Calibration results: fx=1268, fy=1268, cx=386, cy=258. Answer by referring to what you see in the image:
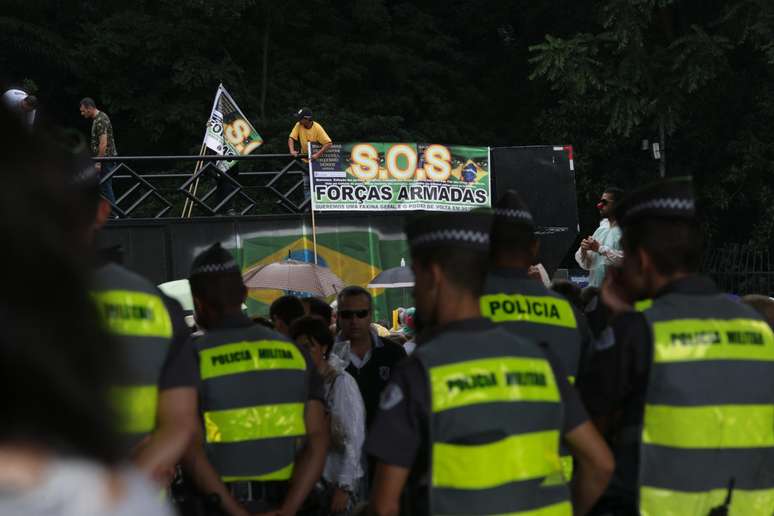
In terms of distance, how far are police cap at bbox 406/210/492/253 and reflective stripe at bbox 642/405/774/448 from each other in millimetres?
716

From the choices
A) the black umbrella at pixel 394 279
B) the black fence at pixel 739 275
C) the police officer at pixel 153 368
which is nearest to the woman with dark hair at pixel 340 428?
the police officer at pixel 153 368

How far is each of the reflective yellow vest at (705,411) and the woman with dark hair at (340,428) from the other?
92.6 inches

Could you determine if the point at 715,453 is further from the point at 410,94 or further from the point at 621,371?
the point at 410,94

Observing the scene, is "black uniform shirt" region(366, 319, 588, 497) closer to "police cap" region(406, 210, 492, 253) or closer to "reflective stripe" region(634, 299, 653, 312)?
"police cap" region(406, 210, 492, 253)

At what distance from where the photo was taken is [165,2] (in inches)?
1158

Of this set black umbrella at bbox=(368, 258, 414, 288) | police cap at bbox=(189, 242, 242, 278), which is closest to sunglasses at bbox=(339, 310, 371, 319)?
police cap at bbox=(189, 242, 242, 278)

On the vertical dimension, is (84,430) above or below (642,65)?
below

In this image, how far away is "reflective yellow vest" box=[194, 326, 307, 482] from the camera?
180 inches

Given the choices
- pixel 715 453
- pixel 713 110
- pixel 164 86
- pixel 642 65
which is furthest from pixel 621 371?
pixel 164 86

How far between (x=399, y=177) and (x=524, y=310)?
11.8 meters

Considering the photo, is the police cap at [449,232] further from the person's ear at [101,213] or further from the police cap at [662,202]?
the person's ear at [101,213]

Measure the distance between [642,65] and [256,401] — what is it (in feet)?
62.0

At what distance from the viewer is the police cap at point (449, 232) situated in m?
3.43

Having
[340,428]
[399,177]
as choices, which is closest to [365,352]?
[340,428]
